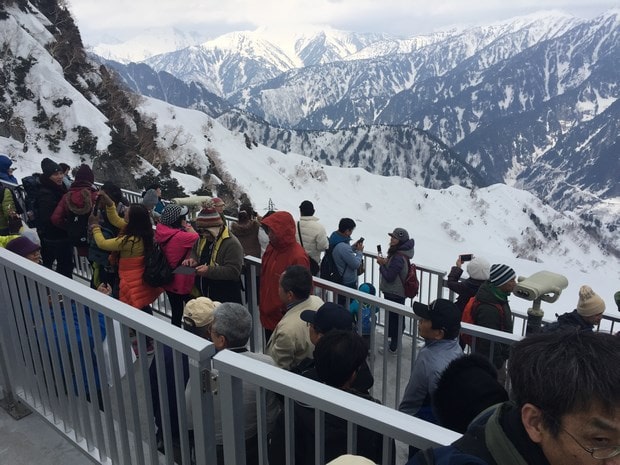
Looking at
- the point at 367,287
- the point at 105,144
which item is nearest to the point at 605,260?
the point at 105,144

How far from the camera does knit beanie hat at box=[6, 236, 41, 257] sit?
371 cm

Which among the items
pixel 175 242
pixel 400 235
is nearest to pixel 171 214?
pixel 175 242

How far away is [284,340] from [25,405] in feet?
6.54

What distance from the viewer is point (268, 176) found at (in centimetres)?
5819

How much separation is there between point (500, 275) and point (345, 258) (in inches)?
81.2

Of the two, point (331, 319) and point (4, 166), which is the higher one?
point (4, 166)

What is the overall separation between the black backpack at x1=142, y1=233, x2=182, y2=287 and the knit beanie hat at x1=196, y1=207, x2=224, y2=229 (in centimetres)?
31

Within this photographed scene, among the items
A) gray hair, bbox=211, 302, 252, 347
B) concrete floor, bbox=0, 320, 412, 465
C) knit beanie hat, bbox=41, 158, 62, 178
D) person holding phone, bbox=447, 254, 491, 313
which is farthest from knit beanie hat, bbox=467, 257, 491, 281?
knit beanie hat, bbox=41, 158, 62, 178

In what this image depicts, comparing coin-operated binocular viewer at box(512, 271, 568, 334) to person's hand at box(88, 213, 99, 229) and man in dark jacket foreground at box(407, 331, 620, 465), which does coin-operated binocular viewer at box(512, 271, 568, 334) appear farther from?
person's hand at box(88, 213, 99, 229)

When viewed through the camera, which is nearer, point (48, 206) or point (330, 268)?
point (48, 206)

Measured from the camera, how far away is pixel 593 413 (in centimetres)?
124

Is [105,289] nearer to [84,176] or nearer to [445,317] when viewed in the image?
[84,176]

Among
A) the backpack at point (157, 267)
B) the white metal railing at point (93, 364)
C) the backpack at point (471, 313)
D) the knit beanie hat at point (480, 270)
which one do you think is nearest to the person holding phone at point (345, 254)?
the knit beanie hat at point (480, 270)

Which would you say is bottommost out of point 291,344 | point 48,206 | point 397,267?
point 397,267
